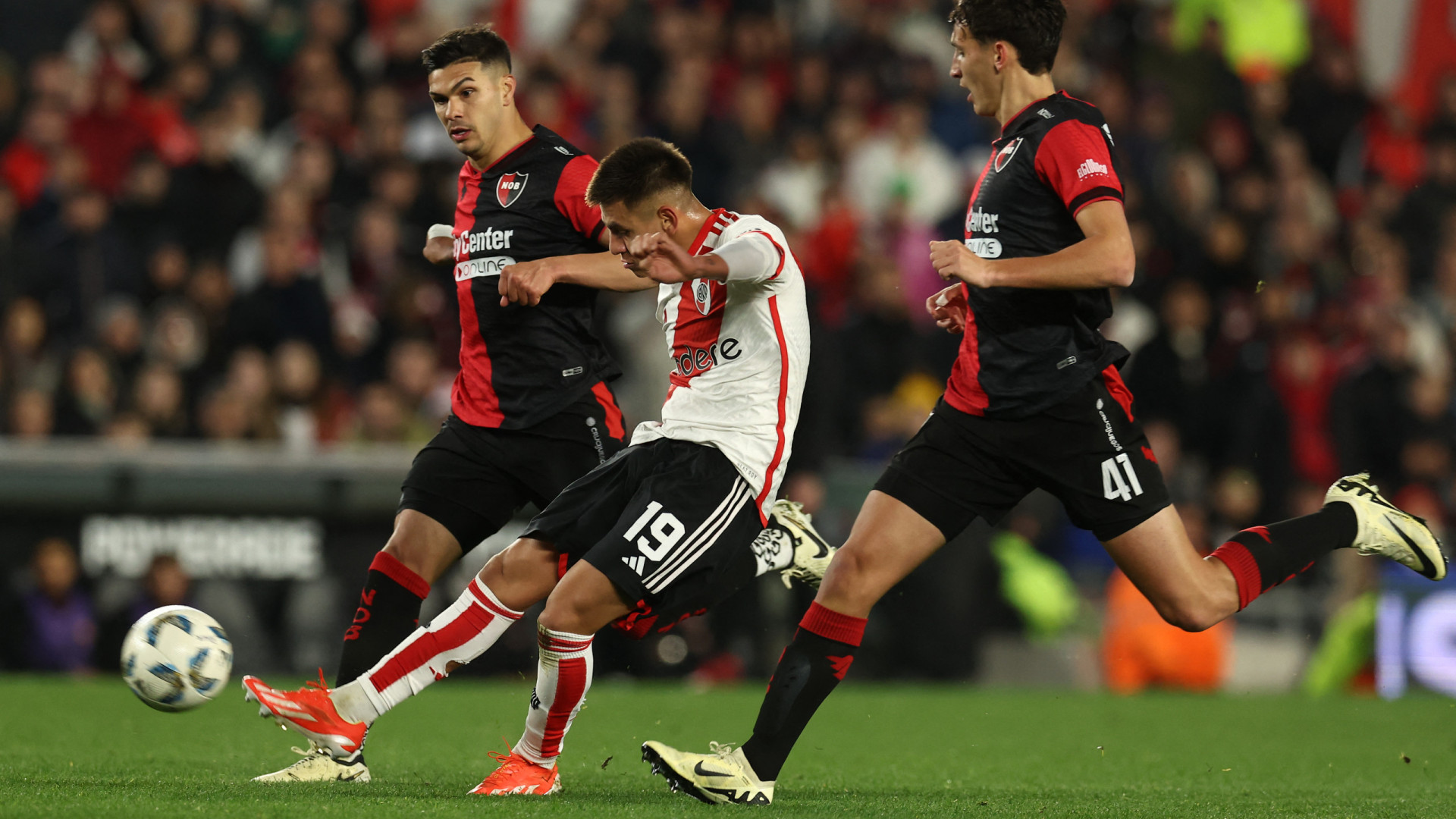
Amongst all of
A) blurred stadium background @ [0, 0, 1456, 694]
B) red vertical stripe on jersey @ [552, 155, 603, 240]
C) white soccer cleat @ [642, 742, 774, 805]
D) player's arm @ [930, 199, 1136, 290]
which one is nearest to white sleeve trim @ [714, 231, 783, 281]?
player's arm @ [930, 199, 1136, 290]

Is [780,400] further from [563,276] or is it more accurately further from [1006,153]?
[1006,153]

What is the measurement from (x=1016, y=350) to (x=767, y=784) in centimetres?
149

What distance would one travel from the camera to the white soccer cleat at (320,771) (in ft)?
18.2

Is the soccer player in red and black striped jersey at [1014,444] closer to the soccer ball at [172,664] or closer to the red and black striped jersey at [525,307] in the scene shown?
the red and black striped jersey at [525,307]

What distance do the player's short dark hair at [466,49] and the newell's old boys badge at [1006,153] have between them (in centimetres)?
171

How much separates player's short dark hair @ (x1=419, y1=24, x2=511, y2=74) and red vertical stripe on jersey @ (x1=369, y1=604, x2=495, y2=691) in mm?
1846

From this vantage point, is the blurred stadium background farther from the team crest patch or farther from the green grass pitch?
the team crest patch

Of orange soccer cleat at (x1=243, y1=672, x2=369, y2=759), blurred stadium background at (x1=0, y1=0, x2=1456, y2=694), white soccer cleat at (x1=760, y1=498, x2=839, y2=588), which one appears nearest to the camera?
orange soccer cleat at (x1=243, y1=672, x2=369, y2=759)

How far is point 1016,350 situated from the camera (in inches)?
209

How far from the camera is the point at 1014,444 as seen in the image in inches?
209

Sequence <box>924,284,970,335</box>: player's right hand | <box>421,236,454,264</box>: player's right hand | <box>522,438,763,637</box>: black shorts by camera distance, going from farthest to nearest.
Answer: <box>421,236,454,264</box>: player's right hand < <box>924,284,970,335</box>: player's right hand < <box>522,438,763,637</box>: black shorts

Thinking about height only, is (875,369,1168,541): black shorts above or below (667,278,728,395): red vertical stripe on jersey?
below

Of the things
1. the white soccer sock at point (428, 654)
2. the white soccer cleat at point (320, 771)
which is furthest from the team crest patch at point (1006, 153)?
the white soccer cleat at point (320, 771)

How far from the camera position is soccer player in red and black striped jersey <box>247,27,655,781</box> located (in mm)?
5828
